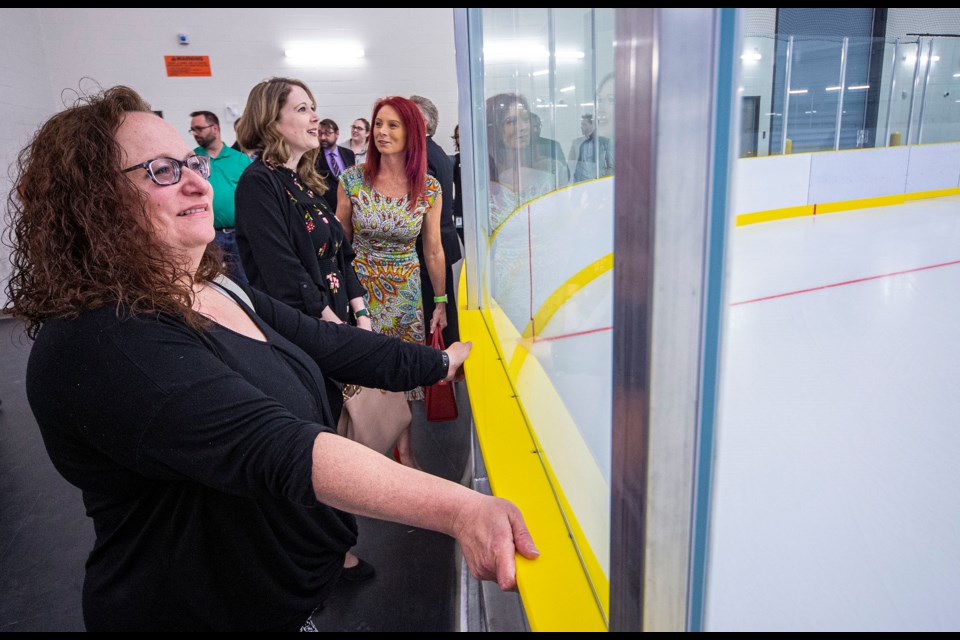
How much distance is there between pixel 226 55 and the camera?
784cm

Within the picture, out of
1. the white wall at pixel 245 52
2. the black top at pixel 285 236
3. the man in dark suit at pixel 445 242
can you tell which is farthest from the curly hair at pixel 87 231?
the white wall at pixel 245 52

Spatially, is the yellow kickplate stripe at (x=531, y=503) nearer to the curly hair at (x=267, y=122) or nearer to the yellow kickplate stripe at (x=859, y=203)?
the curly hair at (x=267, y=122)

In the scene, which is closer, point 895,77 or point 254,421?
point 254,421

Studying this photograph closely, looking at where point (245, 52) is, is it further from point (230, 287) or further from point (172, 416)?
point (172, 416)

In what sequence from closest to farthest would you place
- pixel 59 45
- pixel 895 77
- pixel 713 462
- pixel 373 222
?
pixel 713 462, pixel 373 222, pixel 59 45, pixel 895 77

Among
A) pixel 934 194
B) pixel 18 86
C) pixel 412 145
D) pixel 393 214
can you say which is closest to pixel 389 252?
pixel 393 214

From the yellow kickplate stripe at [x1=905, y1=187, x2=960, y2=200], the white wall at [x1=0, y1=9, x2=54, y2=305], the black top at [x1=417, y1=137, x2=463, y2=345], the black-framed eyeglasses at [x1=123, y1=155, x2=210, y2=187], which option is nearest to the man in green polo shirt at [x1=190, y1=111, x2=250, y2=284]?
the black top at [x1=417, y1=137, x2=463, y2=345]

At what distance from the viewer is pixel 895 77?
27.9 feet

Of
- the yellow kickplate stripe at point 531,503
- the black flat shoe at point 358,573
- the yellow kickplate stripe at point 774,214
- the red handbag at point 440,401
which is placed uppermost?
the yellow kickplate stripe at point 531,503

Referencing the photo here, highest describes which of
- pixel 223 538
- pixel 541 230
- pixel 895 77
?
pixel 895 77

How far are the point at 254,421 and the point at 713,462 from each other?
1.80ft

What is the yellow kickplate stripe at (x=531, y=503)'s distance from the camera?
65 centimetres

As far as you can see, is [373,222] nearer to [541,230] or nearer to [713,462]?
[541,230]

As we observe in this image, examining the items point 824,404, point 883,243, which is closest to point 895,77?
point 883,243
